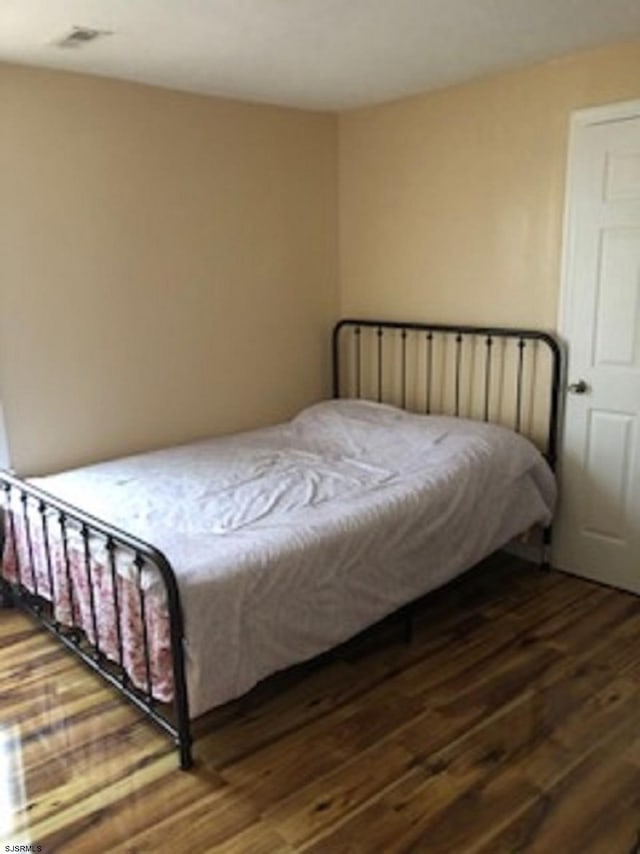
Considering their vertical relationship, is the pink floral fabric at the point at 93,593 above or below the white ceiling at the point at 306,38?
below

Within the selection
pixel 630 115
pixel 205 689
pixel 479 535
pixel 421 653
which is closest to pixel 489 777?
pixel 421 653

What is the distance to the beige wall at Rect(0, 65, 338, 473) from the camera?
3047 millimetres

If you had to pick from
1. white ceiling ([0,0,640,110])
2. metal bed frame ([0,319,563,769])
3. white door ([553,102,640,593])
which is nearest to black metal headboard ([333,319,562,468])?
metal bed frame ([0,319,563,769])

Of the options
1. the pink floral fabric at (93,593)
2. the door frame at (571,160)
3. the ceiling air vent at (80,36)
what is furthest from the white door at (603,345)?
the pink floral fabric at (93,593)

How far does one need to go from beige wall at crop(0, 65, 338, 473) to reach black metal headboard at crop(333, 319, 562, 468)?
29cm

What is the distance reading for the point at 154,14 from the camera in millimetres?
2354

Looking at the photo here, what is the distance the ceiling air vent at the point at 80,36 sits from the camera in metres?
2.50

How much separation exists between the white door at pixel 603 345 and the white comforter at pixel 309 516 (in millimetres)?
229

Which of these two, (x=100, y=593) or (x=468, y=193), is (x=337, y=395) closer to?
(x=468, y=193)

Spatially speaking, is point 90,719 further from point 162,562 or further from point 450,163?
point 450,163

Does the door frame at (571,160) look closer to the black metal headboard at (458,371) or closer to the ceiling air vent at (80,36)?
the black metal headboard at (458,371)

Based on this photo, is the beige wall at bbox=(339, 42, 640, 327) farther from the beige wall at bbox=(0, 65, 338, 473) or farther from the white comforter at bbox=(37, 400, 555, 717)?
the white comforter at bbox=(37, 400, 555, 717)

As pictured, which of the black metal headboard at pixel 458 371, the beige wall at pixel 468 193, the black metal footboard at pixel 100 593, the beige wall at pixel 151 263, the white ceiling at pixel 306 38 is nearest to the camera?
the black metal footboard at pixel 100 593

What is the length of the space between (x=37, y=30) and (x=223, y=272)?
1.45 m
